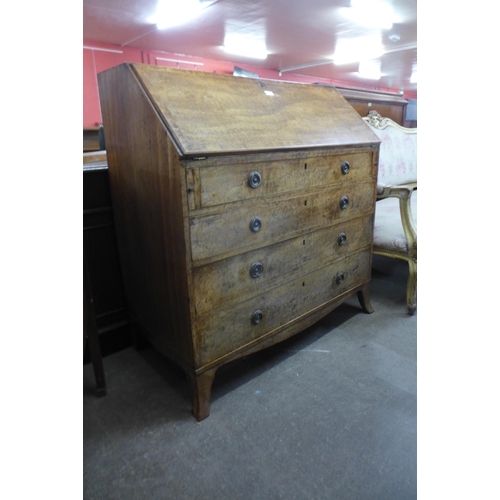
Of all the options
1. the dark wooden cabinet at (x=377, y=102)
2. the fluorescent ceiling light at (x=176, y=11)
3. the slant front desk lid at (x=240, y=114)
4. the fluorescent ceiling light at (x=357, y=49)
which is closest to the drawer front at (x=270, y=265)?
the slant front desk lid at (x=240, y=114)

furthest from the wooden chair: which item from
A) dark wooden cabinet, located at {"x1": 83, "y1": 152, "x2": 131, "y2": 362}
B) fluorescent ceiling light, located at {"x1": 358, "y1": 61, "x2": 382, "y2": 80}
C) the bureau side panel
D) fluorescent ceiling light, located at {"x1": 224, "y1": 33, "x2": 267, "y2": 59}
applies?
fluorescent ceiling light, located at {"x1": 358, "y1": 61, "x2": 382, "y2": 80}

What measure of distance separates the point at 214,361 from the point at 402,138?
8.03 ft

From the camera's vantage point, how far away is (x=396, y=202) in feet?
9.30

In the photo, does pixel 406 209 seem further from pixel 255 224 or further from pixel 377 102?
pixel 377 102

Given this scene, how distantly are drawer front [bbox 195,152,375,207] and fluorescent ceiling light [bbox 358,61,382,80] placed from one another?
10.0m

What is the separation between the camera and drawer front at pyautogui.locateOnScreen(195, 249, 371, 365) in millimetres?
1465

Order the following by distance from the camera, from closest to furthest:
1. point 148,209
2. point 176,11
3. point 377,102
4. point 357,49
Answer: point 148,209 → point 377,102 → point 176,11 → point 357,49

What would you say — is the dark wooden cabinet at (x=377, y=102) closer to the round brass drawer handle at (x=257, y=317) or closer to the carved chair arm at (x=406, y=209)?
the carved chair arm at (x=406, y=209)

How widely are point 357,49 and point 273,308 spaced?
9021mm

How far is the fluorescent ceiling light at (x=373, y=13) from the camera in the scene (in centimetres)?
570

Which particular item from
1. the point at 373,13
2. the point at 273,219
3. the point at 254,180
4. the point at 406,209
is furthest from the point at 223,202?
the point at 373,13

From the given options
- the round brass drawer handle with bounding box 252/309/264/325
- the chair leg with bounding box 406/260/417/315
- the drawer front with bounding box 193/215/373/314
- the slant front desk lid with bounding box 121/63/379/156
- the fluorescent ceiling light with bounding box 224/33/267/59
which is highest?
the fluorescent ceiling light with bounding box 224/33/267/59

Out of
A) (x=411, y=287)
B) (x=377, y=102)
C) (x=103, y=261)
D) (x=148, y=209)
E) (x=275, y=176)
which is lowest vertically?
(x=411, y=287)

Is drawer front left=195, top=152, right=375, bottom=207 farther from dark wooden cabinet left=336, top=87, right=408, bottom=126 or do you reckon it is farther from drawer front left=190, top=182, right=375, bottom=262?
dark wooden cabinet left=336, top=87, right=408, bottom=126
